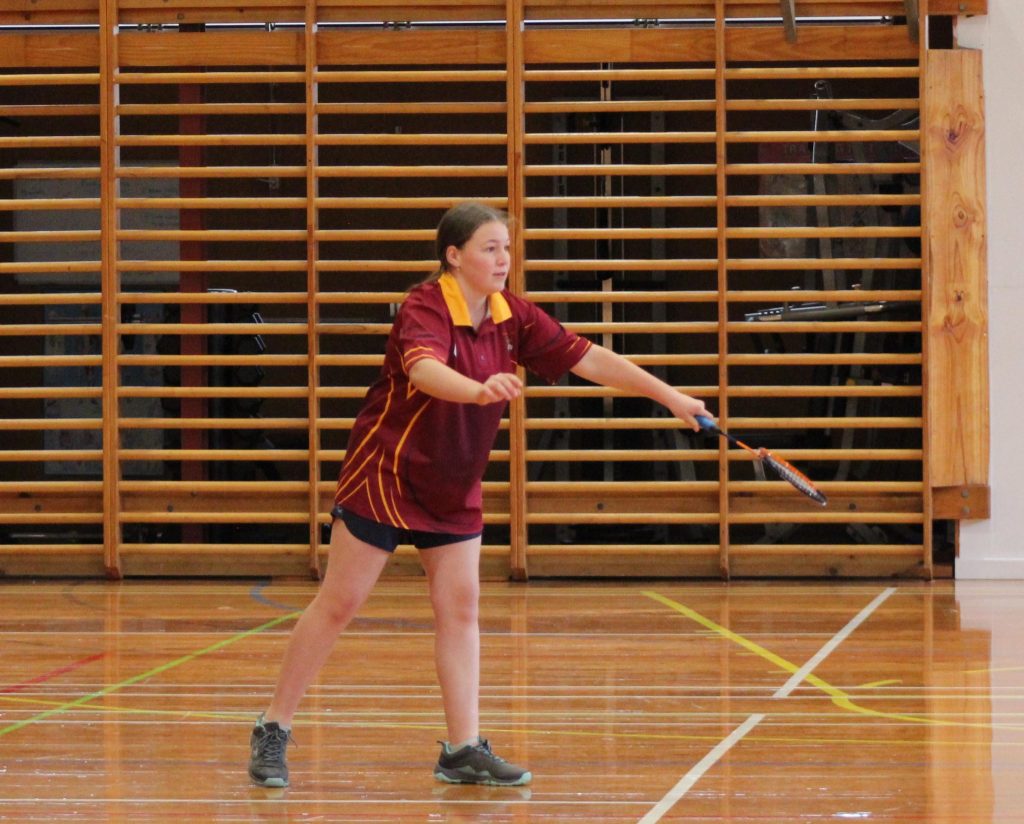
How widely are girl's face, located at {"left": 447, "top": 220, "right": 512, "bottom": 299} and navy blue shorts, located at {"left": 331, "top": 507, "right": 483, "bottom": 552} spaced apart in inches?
21.1

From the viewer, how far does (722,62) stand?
7238 millimetres

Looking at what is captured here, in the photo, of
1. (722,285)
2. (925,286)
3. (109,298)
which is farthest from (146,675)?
(925,286)

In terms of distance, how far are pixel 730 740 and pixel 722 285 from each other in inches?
150

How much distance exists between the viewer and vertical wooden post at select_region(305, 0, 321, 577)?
24.0 feet

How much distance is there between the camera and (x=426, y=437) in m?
3.23

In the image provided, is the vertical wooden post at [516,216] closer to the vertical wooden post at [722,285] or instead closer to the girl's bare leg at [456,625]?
the vertical wooden post at [722,285]

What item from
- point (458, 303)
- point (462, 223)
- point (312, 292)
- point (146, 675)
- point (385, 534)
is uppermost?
point (312, 292)

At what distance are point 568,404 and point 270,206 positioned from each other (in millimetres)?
1842

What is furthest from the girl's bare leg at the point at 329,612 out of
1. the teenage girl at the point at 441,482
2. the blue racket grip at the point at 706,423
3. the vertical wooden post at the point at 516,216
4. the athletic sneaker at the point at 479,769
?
the vertical wooden post at the point at 516,216

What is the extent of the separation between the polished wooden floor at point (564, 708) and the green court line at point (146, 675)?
0.8 inches

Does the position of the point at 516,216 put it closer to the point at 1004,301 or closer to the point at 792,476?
the point at 1004,301

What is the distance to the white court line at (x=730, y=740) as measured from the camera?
3.02m

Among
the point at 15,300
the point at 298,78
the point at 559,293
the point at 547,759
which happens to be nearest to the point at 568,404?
the point at 559,293

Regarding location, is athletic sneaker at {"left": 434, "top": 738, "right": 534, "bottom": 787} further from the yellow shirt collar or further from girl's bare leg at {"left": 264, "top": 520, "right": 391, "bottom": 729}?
the yellow shirt collar
